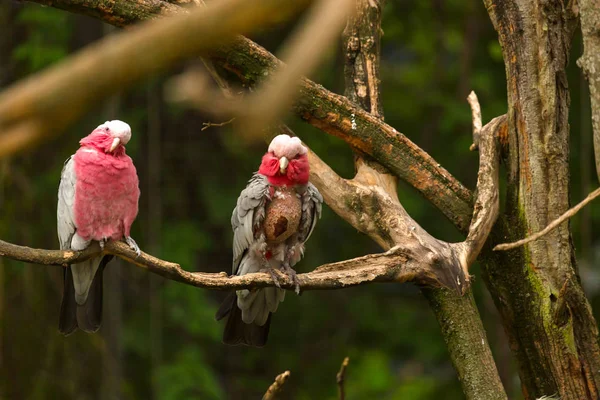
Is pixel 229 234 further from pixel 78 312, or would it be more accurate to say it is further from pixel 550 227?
pixel 550 227

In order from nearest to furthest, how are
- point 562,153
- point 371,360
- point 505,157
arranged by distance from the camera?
point 562,153 → point 505,157 → point 371,360

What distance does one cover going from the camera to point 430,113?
7762mm

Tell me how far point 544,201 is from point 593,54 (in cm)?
93

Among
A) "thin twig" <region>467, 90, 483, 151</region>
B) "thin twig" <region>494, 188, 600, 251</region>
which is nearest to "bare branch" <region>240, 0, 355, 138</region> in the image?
"thin twig" <region>494, 188, 600, 251</region>

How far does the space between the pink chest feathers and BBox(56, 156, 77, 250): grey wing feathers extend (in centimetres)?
4

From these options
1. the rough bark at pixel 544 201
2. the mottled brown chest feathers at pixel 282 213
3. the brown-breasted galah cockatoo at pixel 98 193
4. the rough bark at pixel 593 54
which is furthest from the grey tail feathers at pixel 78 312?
the rough bark at pixel 593 54

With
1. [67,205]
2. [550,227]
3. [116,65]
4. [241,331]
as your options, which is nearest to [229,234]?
[241,331]

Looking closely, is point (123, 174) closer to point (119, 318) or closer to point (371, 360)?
point (119, 318)

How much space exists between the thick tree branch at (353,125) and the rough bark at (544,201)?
0.36 metres

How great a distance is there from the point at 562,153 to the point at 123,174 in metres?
2.15

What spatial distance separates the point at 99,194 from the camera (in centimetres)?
389

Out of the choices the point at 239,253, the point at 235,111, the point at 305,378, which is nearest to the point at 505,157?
the point at 239,253

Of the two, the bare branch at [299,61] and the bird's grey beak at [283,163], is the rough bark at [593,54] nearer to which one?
the bird's grey beak at [283,163]

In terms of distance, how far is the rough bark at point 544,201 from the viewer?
3684mm
